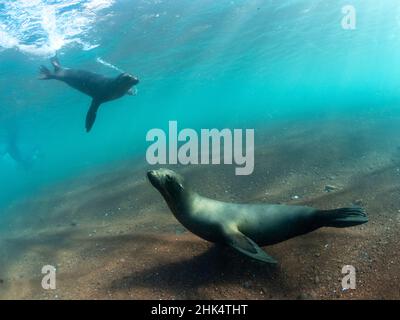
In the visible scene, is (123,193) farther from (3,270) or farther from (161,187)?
(161,187)

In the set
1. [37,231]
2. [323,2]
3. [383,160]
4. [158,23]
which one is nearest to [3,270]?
[37,231]

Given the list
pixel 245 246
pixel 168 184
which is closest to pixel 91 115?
pixel 168 184

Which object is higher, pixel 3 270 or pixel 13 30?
pixel 13 30

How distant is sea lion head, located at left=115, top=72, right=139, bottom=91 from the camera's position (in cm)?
739

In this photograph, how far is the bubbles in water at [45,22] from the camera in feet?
42.9

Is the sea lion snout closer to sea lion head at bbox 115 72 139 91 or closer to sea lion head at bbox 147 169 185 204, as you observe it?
sea lion head at bbox 115 72 139 91

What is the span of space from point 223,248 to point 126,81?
4.28 m

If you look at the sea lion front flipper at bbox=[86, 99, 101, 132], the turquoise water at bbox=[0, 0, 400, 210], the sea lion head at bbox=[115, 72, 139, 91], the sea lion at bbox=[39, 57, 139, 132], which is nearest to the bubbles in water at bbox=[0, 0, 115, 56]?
the turquoise water at bbox=[0, 0, 400, 210]

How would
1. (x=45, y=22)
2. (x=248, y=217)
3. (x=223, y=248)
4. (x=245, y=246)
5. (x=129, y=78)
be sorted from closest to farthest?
(x=245, y=246) < (x=248, y=217) < (x=223, y=248) < (x=129, y=78) < (x=45, y=22)

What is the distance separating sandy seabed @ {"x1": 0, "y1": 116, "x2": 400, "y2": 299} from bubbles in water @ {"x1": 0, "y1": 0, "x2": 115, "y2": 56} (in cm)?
719

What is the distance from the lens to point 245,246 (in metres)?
4.12

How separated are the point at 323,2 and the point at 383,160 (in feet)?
53.1

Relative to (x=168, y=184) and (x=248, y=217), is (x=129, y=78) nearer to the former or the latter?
(x=168, y=184)
